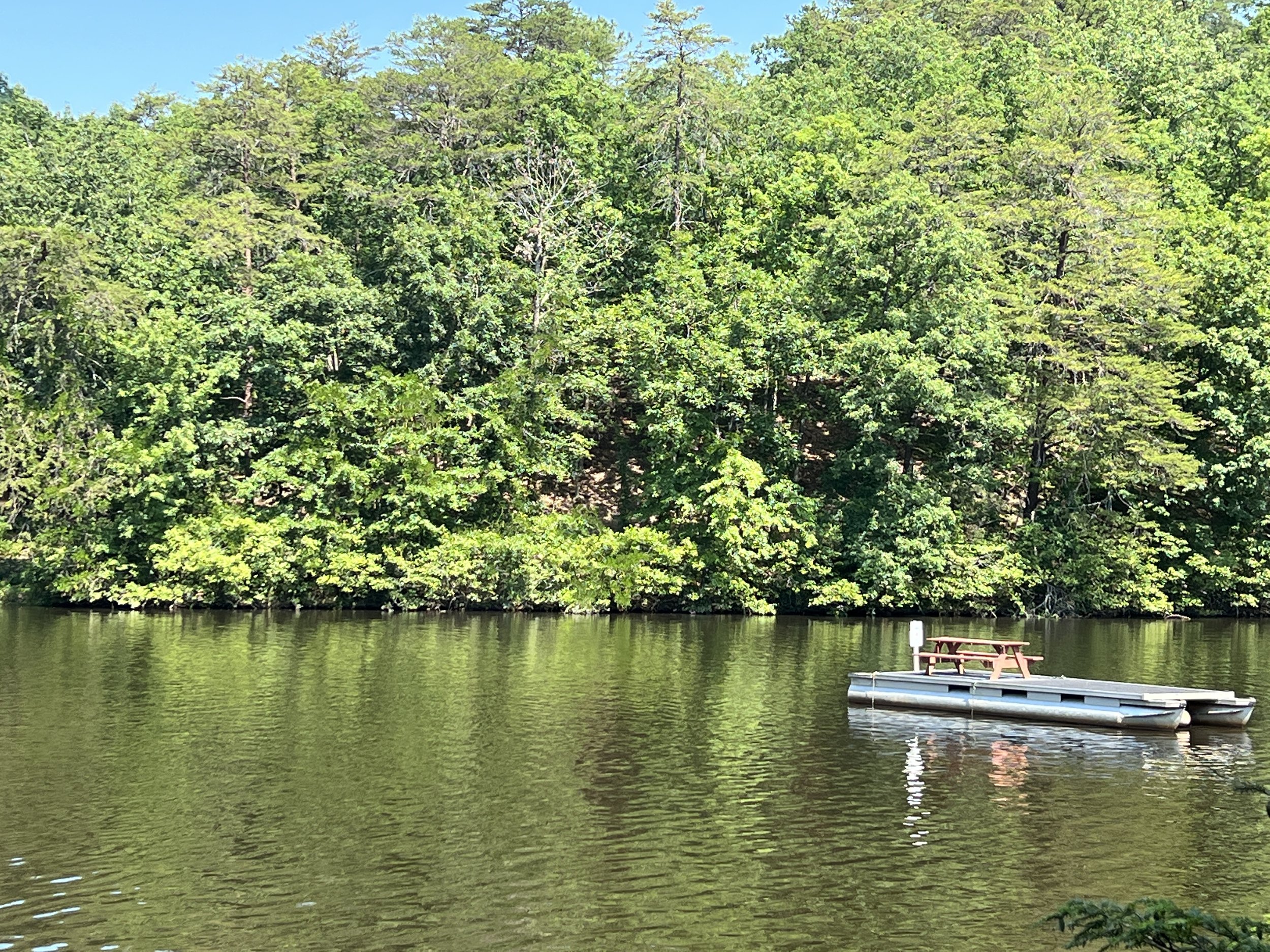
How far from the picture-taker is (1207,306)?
52.7 meters

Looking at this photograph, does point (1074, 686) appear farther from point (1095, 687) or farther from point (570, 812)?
point (570, 812)

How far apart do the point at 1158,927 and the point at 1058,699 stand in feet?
70.4

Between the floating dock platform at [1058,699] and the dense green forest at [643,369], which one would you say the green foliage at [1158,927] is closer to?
the floating dock platform at [1058,699]

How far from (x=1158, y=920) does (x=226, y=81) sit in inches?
Answer: 2464

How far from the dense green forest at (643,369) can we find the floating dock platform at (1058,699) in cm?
2029

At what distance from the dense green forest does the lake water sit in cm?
1764

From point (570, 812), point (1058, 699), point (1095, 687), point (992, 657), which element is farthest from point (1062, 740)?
point (570, 812)

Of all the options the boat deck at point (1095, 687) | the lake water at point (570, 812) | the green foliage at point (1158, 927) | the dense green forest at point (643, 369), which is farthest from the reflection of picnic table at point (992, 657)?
the green foliage at point (1158, 927)

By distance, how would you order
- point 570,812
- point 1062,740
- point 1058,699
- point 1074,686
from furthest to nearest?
point 1074,686 → point 1058,699 → point 1062,740 → point 570,812

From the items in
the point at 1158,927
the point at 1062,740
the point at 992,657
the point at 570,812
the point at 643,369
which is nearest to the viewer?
the point at 1158,927

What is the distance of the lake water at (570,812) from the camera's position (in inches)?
519

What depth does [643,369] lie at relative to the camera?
174 feet

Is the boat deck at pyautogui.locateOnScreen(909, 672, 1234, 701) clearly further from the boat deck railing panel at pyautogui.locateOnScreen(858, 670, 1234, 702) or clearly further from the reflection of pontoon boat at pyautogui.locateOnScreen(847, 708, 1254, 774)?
the reflection of pontoon boat at pyautogui.locateOnScreen(847, 708, 1254, 774)

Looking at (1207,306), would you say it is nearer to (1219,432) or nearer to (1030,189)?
(1219,432)
